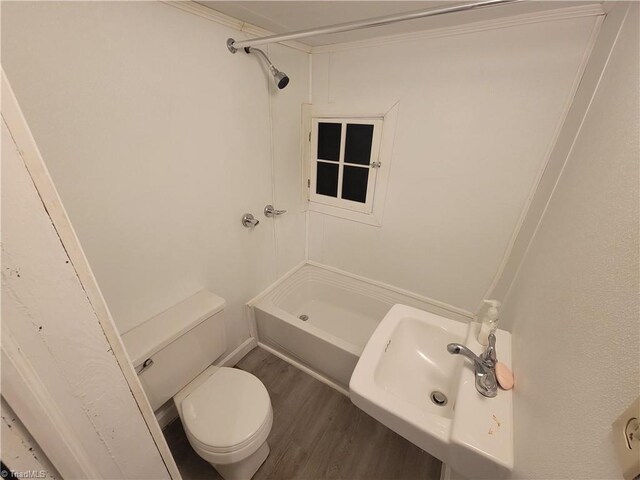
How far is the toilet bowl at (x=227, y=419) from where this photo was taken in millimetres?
1035

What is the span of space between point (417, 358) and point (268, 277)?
1.21 m

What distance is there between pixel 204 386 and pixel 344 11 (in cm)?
189

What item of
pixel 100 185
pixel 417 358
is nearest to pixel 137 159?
pixel 100 185

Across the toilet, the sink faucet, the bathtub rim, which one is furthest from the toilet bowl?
the sink faucet

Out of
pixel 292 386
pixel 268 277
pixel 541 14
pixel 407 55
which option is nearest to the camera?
pixel 541 14

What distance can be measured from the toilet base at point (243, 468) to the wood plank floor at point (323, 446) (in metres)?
0.05

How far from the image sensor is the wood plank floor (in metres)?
1.26

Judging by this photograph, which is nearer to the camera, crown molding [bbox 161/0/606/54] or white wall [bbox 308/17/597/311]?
crown molding [bbox 161/0/606/54]

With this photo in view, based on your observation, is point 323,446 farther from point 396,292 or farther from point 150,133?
point 150,133

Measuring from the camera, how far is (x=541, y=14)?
1104 millimetres

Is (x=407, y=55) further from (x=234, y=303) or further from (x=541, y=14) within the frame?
(x=234, y=303)

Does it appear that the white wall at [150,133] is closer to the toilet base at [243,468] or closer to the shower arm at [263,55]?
the shower arm at [263,55]

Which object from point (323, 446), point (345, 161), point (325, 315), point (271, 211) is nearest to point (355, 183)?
point (345, 161)

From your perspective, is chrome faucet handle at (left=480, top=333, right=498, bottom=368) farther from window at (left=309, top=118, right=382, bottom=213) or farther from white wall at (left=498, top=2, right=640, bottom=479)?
window at (left=309, top=118, right=382, bottom=213)
